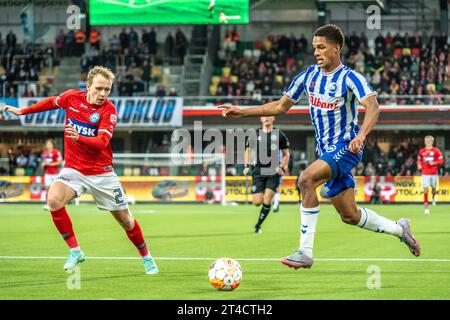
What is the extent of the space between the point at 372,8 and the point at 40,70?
14.7 metres

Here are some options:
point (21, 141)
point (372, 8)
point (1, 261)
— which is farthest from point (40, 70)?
point (1, 261)

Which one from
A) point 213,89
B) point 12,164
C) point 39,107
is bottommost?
point 12,164

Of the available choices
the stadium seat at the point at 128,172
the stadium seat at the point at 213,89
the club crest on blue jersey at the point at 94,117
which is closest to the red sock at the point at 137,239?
the club crest on blue jersey at the point at 94,117

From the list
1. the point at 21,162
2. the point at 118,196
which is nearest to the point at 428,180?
the point at 21,162

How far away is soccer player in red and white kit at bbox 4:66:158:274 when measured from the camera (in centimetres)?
1062

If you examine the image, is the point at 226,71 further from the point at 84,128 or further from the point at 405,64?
the point at 84,128

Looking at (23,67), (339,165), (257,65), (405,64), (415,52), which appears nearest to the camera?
(339,165)

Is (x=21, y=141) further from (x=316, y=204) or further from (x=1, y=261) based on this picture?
(x=316, y=204)

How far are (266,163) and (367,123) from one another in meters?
9.51

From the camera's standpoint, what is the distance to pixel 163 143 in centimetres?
4156

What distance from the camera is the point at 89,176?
423 inches

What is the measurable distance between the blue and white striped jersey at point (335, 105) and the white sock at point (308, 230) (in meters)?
0.65

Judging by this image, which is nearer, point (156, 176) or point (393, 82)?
point (156, 176)

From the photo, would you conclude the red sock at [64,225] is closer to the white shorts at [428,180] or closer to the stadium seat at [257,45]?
the white shorts at [428,180]
